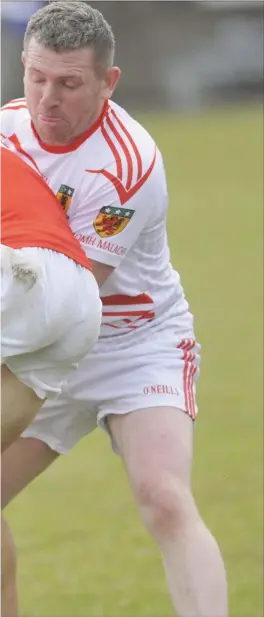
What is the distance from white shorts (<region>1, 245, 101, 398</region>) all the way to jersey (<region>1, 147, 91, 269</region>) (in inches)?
1.3

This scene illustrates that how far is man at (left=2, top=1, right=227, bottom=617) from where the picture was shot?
3.92 meters

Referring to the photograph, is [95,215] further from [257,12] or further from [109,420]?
[257,12]

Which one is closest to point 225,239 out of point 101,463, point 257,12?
point 101,463

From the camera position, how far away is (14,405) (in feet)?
11.5

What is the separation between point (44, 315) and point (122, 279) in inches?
40.4

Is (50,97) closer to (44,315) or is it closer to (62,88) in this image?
(62,88)

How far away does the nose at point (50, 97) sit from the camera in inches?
152

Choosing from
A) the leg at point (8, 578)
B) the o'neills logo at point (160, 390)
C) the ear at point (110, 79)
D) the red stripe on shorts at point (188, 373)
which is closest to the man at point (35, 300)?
the ear at point (110, 79)

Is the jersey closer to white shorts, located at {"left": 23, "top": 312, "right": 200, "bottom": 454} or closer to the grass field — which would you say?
white shorts, located at {"left": 23, "top": 312, "right": 200, "bottom": 454}

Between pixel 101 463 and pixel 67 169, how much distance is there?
347cm

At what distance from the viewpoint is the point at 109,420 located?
174 inches

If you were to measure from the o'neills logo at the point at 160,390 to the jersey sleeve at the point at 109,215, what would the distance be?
465mm

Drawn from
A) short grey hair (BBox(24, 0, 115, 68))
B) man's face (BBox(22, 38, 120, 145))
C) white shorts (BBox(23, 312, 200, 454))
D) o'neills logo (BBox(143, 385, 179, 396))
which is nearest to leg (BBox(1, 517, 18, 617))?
white shorts (BBox(23, 312, 200, 454))

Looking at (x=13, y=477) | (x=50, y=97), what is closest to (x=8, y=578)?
(x=13, y=477)
